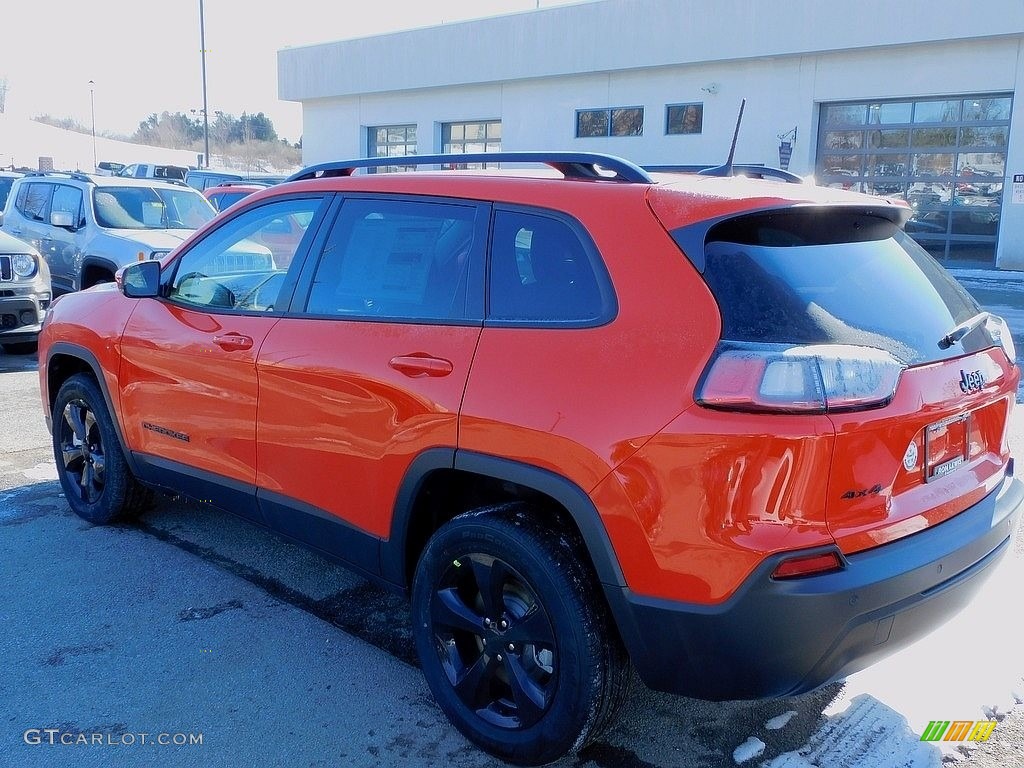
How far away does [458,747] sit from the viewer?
2.98 meters

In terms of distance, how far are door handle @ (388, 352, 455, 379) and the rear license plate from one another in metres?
1.40

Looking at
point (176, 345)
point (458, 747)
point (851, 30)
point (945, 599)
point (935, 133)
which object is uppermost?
point (851, 30)

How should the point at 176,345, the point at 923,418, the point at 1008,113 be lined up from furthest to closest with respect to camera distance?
the point at 1008,113
the point at 176,345
the point at 923,418

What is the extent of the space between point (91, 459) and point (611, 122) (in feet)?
73.3

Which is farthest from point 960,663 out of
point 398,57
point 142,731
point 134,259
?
point 398,57

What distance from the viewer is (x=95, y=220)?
34.7 ft

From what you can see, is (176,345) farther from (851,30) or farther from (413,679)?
(851,30)

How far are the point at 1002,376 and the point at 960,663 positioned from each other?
3.78 feet

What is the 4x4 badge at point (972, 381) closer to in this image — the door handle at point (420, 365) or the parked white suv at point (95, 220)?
the door handle at point (420, 365)

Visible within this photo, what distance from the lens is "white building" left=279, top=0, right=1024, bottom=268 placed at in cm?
1964

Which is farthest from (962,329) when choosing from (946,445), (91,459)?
(91,459)

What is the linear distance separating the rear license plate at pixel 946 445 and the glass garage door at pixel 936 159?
1841cm

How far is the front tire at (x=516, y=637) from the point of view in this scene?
264 centimetres

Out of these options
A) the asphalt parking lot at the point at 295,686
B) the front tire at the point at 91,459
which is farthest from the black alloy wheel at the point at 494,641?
the front tire at the point at 91,459
